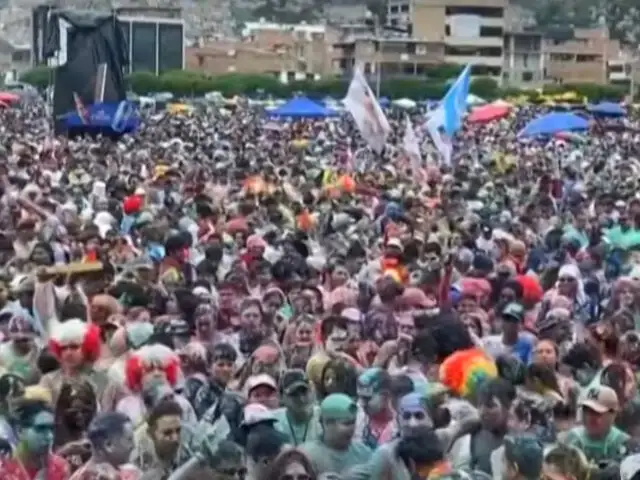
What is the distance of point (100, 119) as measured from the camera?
2495cm

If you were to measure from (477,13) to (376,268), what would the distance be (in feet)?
321

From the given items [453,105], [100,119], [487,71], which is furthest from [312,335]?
[487,71]

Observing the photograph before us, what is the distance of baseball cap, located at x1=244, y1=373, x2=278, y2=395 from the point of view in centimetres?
698

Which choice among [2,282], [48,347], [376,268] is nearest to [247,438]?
[48,347]

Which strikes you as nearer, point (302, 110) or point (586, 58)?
point (302, 110)

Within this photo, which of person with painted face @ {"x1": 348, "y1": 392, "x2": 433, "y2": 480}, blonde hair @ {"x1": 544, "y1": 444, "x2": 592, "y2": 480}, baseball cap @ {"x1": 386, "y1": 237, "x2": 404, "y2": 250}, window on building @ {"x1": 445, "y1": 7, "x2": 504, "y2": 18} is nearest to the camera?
blonde hair @ {"x1": 544, "y1": 444, "x2": 592, "y2": 480}

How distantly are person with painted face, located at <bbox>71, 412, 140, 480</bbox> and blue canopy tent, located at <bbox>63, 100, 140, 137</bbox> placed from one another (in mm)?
19002

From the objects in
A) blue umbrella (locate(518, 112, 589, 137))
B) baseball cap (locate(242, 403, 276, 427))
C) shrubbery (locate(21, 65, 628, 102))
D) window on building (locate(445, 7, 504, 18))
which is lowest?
shrubbery (locate(21, 65, 628, 102))

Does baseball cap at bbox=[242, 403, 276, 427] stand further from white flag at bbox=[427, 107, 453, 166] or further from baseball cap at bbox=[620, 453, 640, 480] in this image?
white flag at bbox=[427, 107, 453, 166]

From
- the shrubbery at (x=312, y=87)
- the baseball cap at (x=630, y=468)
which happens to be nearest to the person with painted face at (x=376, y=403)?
the baseball cap at (x=630, y=468)

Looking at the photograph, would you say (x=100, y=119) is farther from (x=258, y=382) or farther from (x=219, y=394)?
(x=258, y=382)

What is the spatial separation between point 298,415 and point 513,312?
7.26 feet

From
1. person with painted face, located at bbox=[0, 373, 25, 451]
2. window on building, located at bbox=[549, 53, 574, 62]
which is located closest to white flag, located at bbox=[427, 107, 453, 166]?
person with painted face, located at bbox=[0, 373, 25, 451]

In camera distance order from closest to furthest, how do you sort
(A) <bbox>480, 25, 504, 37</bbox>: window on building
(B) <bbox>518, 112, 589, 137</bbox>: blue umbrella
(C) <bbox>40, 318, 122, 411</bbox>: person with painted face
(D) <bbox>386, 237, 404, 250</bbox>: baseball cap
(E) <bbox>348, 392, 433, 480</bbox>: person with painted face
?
(E) <bbox>348, 392, 433, 480</bbox>: person with painted face < (C) <bbox>40, 318, 122, 411</bbox>: person with painted face < (D) <bbox>386, 237, 404, 250</bbox>: baseball cap < (B) <bbox>518, 112, 589, 137</bbox>: blue umbrella < (A) <bbox>480, 25, 504, 37</bbox>: window on building
